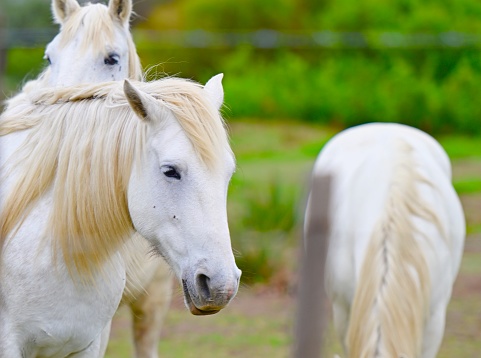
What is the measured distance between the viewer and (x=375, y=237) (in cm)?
382

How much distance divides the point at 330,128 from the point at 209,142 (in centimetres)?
988

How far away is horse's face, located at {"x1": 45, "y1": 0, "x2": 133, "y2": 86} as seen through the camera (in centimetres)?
375

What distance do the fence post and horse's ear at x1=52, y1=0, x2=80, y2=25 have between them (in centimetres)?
257

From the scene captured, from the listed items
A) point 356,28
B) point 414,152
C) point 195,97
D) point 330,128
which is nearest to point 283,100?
point 330,128

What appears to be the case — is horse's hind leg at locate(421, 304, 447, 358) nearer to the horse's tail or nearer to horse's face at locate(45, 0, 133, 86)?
the horse's tail

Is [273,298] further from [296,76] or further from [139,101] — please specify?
[296,76]

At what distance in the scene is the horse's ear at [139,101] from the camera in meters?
2.67

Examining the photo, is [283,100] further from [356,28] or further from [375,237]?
[375,237]

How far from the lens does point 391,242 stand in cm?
379

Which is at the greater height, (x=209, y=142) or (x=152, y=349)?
(x=209, y=142)

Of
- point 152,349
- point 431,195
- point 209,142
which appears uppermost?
point 209,142

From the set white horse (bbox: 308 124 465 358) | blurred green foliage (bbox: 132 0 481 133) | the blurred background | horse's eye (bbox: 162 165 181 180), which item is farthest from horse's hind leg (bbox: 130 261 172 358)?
blurred green foliage (bbox: 132 0 481 133)

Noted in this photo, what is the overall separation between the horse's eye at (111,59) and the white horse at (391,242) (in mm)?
1154

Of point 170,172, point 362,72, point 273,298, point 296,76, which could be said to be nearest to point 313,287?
point 170,172
